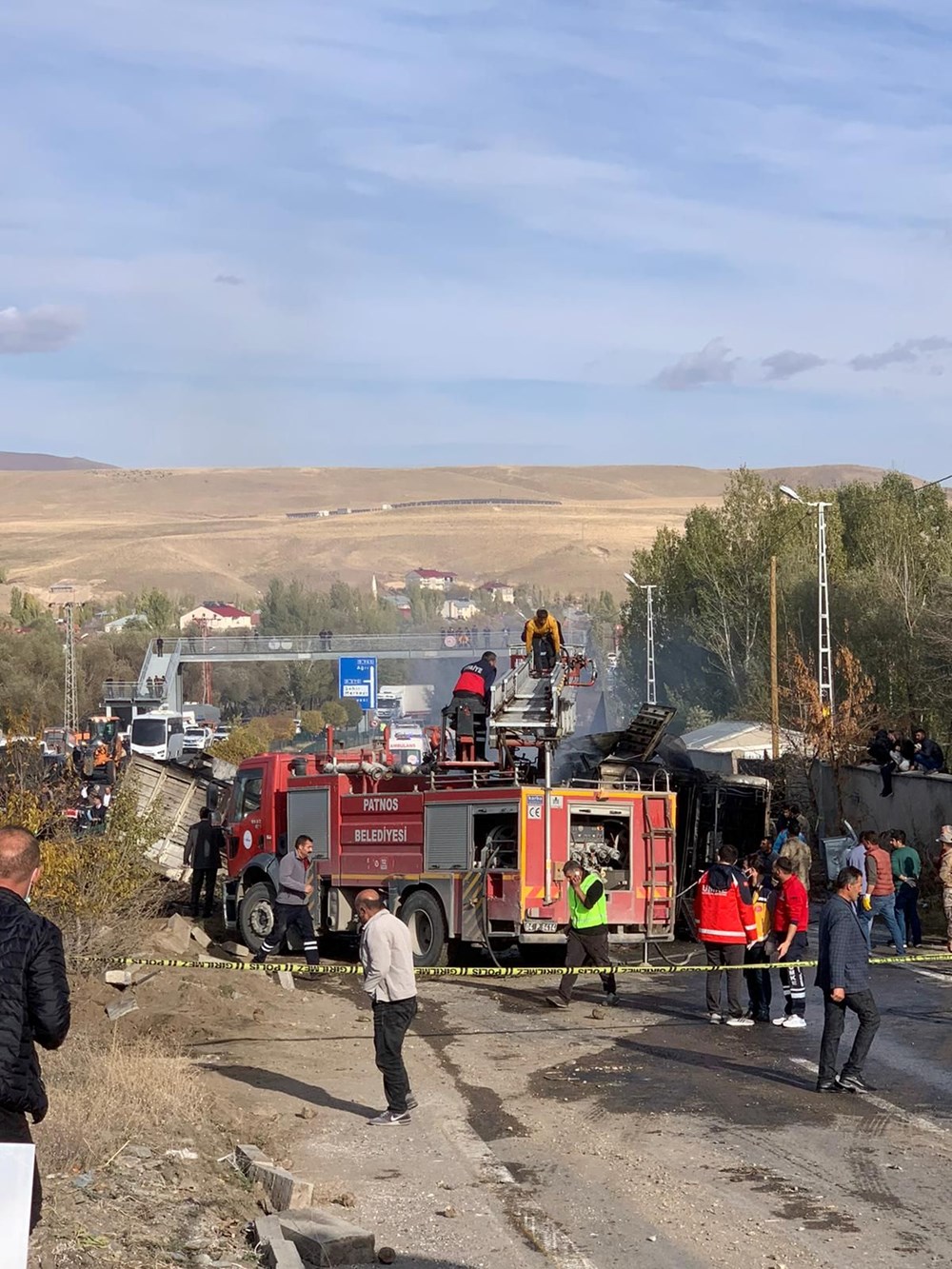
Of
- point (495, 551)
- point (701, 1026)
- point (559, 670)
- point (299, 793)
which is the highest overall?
point (495, 551)

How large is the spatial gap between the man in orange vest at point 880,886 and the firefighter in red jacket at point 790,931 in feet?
13.7

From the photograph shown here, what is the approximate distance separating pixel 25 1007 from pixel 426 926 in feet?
42.8

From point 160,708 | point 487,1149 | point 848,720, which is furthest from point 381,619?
point 487,1149

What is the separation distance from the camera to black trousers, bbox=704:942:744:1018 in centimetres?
1438

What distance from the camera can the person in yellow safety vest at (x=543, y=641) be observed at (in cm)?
1955

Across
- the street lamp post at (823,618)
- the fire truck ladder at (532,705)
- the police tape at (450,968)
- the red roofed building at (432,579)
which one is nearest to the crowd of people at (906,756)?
the street lamp post at (823,618)

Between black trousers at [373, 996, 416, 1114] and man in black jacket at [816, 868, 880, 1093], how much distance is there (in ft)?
9.38

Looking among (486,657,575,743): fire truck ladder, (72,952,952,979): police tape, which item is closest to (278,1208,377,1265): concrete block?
(72,952,952,979): police tape

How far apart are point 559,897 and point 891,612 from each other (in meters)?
32.9

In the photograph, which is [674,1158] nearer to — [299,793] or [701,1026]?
[701,1026]

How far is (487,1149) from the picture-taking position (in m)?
9.69

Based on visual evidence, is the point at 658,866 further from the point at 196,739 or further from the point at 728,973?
the point at 196,739

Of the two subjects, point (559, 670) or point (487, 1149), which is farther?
point (559, 670)

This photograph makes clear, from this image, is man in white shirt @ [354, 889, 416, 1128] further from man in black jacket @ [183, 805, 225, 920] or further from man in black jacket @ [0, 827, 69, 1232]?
man in black jacket @ [183, 805, 225, 920]
